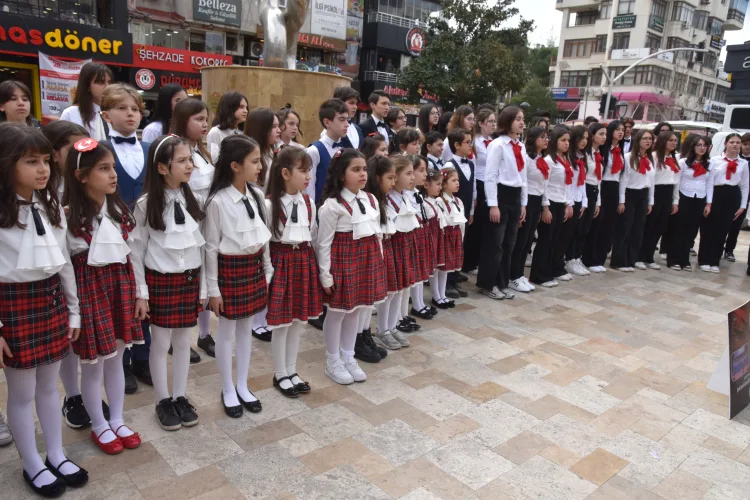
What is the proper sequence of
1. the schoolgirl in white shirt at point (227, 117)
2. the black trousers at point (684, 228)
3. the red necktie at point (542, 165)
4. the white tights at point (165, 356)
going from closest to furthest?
the white tights at point (165, 356), the schoolgirl in white shirt at point (227, 117), the red necktie at point (542, 165), the black trousers at point (684, 228)

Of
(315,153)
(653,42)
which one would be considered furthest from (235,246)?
(653,42)

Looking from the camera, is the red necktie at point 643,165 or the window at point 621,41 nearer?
the red necktie at point 643,165

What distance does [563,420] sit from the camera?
319cm

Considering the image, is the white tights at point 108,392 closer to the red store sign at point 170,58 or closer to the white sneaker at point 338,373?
the white sneaker at point 338,373

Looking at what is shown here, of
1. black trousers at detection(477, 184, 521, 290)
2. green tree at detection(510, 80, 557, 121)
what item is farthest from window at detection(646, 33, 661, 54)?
black trousers at detection(477, 184, 521, 290)

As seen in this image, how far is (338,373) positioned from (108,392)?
1.36 metres

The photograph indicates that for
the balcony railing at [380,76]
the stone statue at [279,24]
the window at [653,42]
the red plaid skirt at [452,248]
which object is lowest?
the red plaid skirt at [452,248]

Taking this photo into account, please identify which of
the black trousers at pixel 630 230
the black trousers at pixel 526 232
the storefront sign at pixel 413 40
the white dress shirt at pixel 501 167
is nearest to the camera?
the white dress shirt at pixel 501 167

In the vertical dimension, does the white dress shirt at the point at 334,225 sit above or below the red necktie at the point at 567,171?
below

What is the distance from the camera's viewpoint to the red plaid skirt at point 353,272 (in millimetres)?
3350

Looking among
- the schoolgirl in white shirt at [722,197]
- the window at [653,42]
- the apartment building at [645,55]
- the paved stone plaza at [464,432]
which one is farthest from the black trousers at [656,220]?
the window at [653,42]

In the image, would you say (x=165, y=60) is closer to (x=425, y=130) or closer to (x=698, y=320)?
(x=425, y=130)

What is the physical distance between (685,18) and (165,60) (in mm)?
35882

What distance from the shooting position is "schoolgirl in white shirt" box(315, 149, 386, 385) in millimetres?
3324
